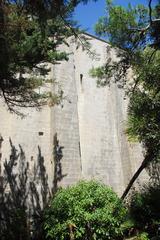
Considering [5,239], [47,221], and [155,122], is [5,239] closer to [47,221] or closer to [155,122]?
[47,221]

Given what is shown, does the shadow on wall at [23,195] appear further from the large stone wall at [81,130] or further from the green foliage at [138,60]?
the green foliage at [138,60]

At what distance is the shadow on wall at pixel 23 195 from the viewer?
544 inches

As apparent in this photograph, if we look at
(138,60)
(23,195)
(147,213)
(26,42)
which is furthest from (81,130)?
(26,42)

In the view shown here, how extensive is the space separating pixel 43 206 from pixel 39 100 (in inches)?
223

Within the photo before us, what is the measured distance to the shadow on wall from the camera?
13.8m

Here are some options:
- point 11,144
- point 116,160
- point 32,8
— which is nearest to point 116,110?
point 116,160

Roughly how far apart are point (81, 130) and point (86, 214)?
27.1 feet

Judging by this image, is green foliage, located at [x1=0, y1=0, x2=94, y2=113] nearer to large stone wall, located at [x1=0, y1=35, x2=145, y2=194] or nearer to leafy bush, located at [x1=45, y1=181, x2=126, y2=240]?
leafy bush, located at [x1=45, y1=181, x2=126, y2=240]

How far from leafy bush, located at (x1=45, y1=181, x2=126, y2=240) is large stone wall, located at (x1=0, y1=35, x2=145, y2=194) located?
14.6ft

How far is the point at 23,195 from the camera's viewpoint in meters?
15.0

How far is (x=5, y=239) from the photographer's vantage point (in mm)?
13477

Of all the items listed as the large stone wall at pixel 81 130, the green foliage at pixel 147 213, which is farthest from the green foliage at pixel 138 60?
the large stone wall at pixel 81 130

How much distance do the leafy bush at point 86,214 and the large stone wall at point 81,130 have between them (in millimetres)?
4437

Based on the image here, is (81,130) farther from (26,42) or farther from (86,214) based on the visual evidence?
(26,42)
